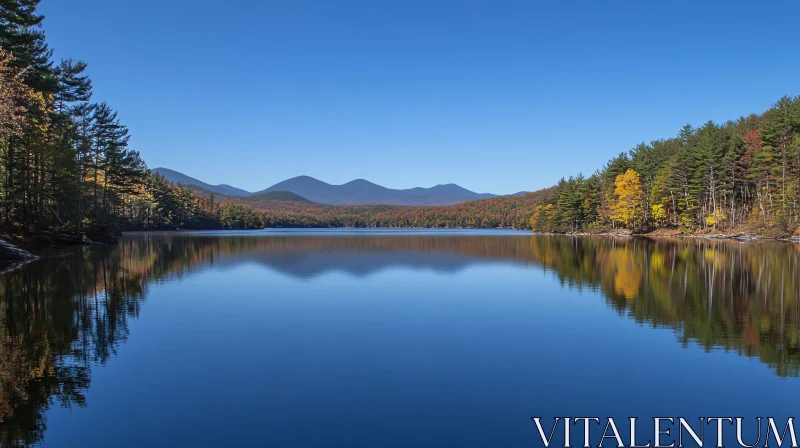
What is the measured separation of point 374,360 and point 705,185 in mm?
65048

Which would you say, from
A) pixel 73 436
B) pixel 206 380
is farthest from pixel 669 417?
pixel 73 436

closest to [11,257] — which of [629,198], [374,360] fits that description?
[374,360]

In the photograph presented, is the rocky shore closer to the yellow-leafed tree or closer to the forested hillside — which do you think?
the forested hillside

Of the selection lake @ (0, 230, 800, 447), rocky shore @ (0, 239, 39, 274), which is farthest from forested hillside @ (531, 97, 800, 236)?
rocky shore @ (0, 239, 39, 274)

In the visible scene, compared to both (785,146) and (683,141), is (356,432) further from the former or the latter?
(683,141)

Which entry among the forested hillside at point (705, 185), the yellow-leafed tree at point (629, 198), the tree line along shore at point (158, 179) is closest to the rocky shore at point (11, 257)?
the tree line along shore at point (158, 179)

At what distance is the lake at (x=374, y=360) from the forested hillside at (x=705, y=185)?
133 feet

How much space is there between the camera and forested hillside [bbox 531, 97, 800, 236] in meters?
51.5

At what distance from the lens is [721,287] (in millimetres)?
18062

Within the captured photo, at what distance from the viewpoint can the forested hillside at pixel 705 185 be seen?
51.5 metres

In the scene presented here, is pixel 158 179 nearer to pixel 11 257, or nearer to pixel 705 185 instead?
pixel 11 257

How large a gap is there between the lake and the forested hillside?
133ft

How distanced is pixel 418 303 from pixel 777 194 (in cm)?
5081

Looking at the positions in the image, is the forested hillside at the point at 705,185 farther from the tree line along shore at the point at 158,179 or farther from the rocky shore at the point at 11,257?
the rocky shore at the point at 11,257
